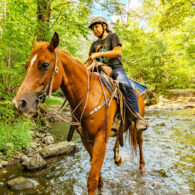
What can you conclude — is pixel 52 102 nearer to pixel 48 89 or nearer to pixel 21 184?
pixel 21 184

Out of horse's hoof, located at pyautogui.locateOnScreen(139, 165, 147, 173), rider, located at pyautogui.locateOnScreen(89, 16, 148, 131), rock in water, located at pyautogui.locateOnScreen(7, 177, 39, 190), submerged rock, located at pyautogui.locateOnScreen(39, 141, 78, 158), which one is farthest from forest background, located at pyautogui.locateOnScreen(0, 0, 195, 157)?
horse's hoof, located at pyautogui.locateOnScreen(139, 165, 147, 173)

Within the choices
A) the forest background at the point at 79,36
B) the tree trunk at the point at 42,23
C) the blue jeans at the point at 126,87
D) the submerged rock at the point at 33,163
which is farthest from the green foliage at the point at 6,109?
the blue jeans at the point at 126,87

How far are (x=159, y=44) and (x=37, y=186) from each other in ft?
68.6

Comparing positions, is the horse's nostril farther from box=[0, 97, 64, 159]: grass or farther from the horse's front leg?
box=[0, 97, 64, 159]: grass

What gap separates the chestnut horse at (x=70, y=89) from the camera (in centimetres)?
196

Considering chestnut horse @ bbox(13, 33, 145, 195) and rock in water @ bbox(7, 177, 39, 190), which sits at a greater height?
chestnut horse @ bbox(13, 33, 145, 195)

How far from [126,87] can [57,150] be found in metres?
3.60

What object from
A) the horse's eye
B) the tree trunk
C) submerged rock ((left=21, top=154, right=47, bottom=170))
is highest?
the tree trunk

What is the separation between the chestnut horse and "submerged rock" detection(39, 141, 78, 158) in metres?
2.77

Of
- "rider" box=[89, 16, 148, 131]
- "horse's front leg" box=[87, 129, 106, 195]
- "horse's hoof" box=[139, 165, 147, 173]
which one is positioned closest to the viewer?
"horse's front leg" box=[87, 129, 106, 195]

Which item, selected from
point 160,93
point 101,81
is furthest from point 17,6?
point 160,93

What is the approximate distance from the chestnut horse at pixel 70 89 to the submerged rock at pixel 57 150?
9.08 feet

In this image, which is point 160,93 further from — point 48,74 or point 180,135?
point 48,74

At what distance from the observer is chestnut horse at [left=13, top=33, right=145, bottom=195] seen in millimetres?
1956
